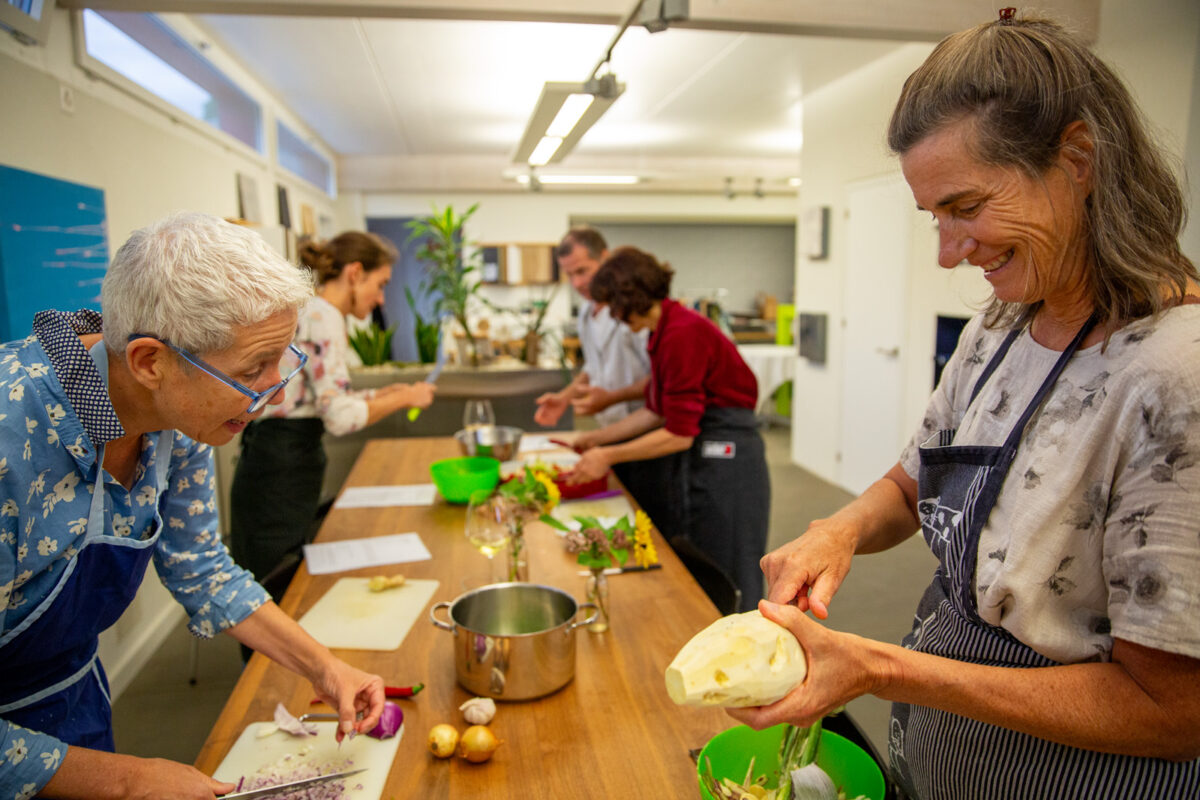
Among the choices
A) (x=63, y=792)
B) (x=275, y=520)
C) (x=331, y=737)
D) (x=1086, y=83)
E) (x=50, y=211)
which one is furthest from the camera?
(x=275, y=520)

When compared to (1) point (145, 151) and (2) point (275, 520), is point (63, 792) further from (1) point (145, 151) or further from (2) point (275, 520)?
(1) point (145, 151)

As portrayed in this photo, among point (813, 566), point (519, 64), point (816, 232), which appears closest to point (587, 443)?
point (813, 566)

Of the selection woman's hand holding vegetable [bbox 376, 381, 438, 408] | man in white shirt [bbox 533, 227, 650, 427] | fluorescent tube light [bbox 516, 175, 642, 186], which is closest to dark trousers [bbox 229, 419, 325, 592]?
woman's hand holding vegetable [bbox 376, 381, 438, 408]

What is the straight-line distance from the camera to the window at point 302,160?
7250 millimetres

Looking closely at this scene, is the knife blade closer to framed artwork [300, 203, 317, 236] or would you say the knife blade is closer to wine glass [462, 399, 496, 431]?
wine glass [462, 399, 496, 431]

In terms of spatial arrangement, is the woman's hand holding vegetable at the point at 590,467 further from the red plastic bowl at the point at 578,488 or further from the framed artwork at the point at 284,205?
the framed artwork at the point at 284,205

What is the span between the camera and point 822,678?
804mm

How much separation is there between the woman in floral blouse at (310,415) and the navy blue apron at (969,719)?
6.98 ft

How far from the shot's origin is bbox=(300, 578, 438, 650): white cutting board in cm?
159

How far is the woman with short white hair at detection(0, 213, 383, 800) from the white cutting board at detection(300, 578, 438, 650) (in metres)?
0.34

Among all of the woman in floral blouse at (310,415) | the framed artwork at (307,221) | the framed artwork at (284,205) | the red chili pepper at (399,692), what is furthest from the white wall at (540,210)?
the red chili pepper at (399,692)

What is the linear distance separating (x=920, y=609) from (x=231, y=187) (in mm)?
5312

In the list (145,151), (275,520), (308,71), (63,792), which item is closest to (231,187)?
(308,71)

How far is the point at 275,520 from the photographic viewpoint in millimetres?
2900
